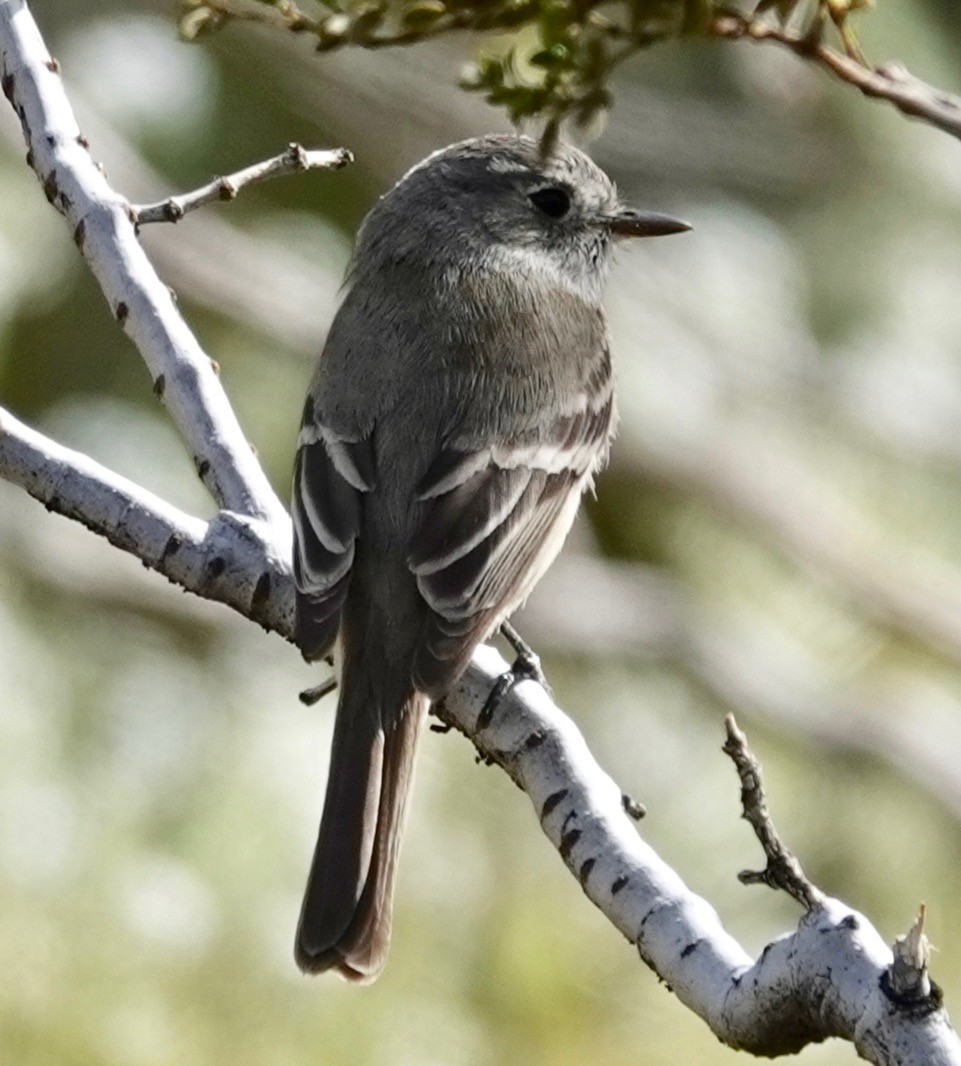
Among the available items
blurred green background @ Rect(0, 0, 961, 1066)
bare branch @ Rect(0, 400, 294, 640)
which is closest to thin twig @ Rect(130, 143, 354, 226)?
bare branch @ Rect(0, 400, 294, 640)

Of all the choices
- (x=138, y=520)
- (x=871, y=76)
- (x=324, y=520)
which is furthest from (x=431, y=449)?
(x=871, y=76)

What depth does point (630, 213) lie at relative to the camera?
490 centimetres

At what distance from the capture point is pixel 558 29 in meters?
1.93

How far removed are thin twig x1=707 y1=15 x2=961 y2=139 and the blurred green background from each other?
2.65 meters

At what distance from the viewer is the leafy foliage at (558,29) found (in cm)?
189

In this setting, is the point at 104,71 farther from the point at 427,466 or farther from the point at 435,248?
the point at 427,466

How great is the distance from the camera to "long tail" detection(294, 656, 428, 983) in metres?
3.45

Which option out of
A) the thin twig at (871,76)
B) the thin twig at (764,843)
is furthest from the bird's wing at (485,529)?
the thin twig at (871,76)

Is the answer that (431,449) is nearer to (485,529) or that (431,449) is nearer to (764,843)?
(485,529)

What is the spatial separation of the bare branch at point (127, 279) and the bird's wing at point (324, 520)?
0.09m

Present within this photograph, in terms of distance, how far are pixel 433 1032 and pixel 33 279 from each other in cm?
311

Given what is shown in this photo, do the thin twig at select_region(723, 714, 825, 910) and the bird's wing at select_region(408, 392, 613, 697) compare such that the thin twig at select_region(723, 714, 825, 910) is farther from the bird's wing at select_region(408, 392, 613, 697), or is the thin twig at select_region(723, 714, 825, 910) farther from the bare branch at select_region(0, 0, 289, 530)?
the bare branch at select_region(0, 0, 289, 530)

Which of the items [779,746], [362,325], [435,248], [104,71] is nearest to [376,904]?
[362,325]

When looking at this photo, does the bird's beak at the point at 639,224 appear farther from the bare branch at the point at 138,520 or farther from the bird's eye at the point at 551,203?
the bare branch at the point at 138,520
